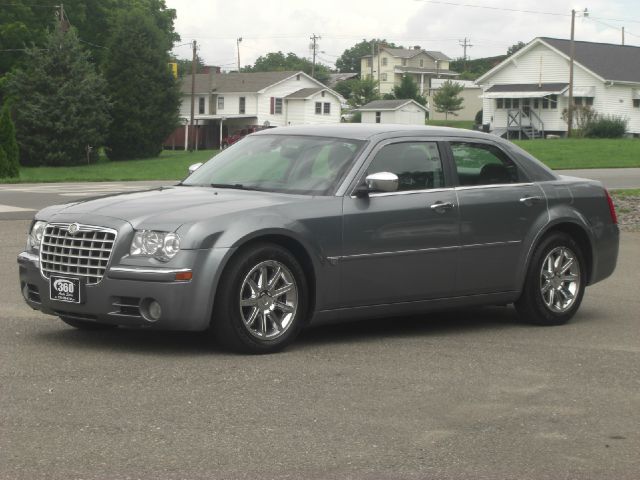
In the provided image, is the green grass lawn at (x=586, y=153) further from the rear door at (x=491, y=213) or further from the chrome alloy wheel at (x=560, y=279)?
the rear door at (x=491, y=213)

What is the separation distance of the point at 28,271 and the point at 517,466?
4.06m

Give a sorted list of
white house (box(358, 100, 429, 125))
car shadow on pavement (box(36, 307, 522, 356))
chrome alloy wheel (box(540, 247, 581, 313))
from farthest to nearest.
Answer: white house (box(358, 100, 429, 125)) < chrome alloy wheel (box(540, 247, 581, 313)) < car shadow on pavement (box(36, 307, 522, 356))

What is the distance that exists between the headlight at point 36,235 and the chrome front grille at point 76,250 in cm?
10

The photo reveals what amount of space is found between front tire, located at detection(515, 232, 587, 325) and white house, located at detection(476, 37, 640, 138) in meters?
71.8

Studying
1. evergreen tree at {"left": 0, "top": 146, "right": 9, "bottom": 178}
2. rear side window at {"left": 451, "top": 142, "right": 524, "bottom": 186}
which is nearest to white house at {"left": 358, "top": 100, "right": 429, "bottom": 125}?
evergreen tree at {"left": 0, "top": 146, "right": 9, "bottom": 178}

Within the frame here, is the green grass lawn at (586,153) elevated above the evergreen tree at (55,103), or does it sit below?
below

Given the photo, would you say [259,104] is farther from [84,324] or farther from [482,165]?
[84,324]

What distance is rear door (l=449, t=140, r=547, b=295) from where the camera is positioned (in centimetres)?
898

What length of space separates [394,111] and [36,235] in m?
100

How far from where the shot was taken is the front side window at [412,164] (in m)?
8.71

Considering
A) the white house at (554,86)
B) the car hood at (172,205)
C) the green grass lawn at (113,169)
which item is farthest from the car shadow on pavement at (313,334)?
the white house at (554,86)

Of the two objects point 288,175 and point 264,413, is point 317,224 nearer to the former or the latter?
point 288,175

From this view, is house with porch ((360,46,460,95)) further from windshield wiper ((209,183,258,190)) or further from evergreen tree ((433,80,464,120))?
windshield wiper ((209,183,258,190))

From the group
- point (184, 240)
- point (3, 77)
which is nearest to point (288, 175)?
point (184, 240)
